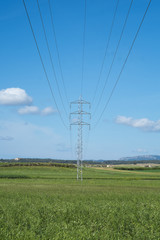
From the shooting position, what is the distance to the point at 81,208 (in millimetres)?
20297

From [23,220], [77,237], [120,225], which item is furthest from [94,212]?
[77,237]

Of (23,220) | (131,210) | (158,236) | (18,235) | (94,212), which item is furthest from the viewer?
(131,210)

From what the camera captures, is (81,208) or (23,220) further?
(81,208)

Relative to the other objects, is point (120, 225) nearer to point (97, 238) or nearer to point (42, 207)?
point (97, 238)

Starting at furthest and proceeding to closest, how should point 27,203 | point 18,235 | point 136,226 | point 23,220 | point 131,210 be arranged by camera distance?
point 27,203
point 131,210
point 23,220
point 136,226
point 18,235

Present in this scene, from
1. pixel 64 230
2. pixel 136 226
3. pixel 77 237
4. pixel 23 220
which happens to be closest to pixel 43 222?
pixel 23 220

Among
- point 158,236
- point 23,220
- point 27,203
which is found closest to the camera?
point 158,236

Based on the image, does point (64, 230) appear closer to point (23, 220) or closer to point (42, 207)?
point (23, 220)

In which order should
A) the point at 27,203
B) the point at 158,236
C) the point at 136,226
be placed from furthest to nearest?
1. the point at 27,203
2. the point at 136,226
3. the point at 158,236

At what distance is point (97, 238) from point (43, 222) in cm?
476

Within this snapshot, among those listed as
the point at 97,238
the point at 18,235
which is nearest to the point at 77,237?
the point at 97,238

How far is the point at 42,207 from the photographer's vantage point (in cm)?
2030

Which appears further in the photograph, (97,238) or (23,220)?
(23,220)

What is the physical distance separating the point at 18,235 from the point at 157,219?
859cm
